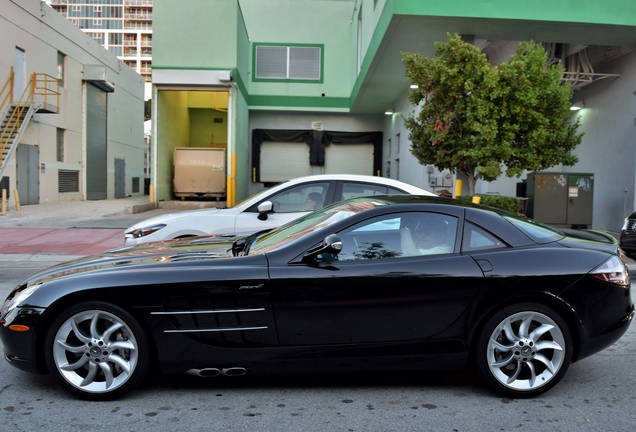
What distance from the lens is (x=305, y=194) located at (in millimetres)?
7305

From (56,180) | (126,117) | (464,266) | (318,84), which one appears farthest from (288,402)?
(126,117)

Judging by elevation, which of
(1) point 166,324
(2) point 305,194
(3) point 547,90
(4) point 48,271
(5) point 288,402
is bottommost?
(5) point 288,402

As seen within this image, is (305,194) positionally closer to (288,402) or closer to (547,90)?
(288,402)

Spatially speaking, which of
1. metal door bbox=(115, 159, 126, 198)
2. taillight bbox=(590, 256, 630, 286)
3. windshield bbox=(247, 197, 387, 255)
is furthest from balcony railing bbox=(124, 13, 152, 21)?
taillight bbox=(590, 256, 630, 286)

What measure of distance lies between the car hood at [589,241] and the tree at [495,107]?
6.52 metres

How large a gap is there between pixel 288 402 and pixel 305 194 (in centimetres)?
393

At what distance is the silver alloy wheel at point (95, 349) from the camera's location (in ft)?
11.8

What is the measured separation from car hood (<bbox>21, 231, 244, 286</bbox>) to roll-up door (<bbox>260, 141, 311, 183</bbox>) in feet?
77.1

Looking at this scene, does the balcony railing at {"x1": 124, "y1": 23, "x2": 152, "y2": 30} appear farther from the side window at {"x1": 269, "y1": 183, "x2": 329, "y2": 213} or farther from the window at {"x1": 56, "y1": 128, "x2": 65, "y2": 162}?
the side window at {"x1": 269, "y1": 183, "x2": 329, "y2": 213}

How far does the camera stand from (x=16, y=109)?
770 inches

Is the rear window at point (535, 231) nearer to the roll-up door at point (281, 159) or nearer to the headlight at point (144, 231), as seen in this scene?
the headlight at point (144, 231)

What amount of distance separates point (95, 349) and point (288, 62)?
2452 centimetres

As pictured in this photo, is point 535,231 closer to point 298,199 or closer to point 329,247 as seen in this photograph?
point 329,247

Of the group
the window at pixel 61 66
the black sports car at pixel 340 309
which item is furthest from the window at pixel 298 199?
the window at pixel 61 66
